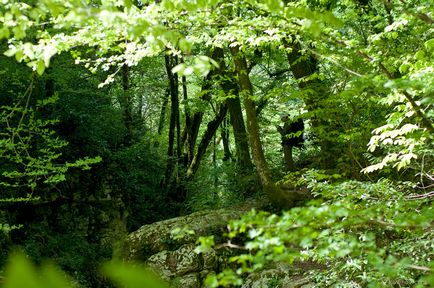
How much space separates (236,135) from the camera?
12.4 m

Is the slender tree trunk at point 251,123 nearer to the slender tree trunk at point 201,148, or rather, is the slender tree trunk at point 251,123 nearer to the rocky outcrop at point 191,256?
the rocky outcrop at point 191,256

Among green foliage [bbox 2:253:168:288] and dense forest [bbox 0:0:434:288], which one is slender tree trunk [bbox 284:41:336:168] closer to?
dense forest [bbox 0:0:434:288]

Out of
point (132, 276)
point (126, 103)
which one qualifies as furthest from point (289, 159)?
point (132, 276)

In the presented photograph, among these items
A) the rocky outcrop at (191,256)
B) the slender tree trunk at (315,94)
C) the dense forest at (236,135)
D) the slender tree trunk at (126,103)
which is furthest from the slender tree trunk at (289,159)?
the slender tree trunk at (126,103)

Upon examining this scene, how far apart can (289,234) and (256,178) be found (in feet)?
30.4

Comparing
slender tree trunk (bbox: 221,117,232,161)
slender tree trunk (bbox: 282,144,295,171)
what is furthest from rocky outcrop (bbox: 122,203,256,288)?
slender tree trunk (bbox: 221,117,232,161)

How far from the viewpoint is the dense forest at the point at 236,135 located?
252cm

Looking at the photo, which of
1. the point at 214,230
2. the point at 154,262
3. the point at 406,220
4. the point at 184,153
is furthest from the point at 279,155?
the point at 406,220

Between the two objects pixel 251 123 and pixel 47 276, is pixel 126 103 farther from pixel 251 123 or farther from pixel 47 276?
pixel 47 276

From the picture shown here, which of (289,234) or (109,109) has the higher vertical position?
(109,109)

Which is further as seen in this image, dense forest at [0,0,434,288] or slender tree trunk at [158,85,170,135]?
slender tree trunk at [158,85,170,135]

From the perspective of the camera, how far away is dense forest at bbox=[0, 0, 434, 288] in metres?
2.52

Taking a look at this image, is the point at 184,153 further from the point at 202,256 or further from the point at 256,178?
the point at 202,256

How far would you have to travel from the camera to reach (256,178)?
36.9 feet
